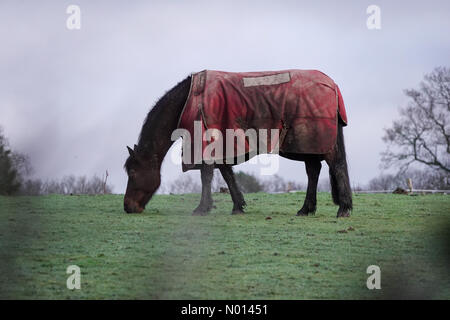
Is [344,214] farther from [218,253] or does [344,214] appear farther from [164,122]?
[218,253]

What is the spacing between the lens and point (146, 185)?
13477 mm

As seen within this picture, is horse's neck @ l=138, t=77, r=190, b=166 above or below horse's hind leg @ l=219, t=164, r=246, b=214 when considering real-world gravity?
above

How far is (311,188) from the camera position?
44.8 feet

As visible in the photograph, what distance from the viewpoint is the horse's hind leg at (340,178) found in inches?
517

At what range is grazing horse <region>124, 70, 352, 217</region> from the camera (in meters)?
12.9

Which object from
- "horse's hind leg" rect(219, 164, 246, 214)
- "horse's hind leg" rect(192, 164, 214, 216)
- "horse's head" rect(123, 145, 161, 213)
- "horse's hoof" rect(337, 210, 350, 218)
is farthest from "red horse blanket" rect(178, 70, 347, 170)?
"horse's hoof" rect(337, 210, 350, 218)

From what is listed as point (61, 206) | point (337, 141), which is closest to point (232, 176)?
point (337, 141)

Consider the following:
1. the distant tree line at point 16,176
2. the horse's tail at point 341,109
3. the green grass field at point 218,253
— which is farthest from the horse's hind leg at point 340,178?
the distant tree line at point 16,176

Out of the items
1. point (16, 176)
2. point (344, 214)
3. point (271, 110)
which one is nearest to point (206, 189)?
point (271, 110)

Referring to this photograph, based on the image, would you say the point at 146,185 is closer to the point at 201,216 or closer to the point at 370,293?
the point at 201,216

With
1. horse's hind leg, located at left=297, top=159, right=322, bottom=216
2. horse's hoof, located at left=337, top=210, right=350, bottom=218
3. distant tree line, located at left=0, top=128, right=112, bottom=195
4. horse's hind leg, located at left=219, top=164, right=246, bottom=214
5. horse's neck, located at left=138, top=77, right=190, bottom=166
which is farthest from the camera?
horse's hind leg, located at left=219, top=164, right=246, bottom=214

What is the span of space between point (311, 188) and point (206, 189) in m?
2.23

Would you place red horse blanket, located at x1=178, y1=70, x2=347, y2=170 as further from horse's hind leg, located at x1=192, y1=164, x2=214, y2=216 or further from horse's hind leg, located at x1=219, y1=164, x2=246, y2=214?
horse's hind leg, located at x1=219, y1=164, x2=246, y2=214
